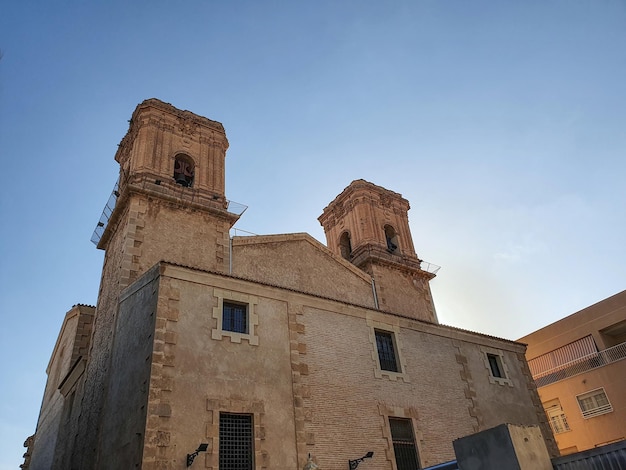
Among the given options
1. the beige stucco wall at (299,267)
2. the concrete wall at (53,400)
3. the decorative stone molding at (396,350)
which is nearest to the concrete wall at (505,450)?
the decorative stone molding at (396,350)

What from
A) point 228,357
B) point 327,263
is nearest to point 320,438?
point 228,357

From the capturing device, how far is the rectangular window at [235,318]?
14289 millimetres

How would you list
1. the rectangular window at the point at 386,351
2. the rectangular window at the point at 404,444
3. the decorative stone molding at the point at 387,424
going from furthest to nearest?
the rectangular window at the point at 386,351 < the rectangular window at the point at 404,444 < the decorative stone molding at the point at 387,424

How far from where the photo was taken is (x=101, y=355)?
16.9 meters

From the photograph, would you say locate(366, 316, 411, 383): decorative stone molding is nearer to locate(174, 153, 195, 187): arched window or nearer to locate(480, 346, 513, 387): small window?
locate(480, 346, 513, 387): small window

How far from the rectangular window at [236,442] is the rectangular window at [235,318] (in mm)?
2360

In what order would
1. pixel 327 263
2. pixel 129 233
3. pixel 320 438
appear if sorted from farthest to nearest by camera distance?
pixel 327 263 → pixel 129 233 → pixel 320 438

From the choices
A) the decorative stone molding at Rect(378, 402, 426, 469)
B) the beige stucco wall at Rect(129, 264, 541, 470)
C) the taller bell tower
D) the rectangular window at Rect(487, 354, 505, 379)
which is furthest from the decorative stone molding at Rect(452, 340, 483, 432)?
the taller bell tower

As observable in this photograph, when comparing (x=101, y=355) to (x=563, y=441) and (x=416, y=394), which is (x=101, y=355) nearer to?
(x=416, y=394)

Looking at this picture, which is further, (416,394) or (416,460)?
(416,394)

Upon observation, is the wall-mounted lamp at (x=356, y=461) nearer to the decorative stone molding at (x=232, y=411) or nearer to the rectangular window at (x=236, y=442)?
the decorative stone molding at (x=232, y=411)

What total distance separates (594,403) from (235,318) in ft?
70.5

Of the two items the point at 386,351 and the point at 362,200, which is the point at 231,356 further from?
the point at 362,200

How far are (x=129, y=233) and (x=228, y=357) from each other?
780 centimetres
